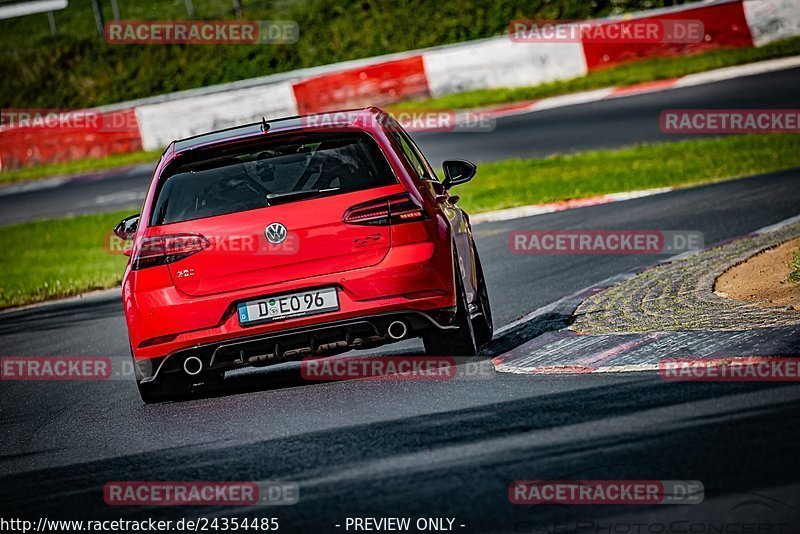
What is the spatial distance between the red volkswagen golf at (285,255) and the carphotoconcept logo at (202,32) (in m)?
27.7

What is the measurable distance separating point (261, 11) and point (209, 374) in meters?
29.7

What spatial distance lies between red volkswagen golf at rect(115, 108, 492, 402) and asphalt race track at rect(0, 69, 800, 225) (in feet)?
41.6

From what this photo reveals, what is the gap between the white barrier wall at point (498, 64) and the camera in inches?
1087

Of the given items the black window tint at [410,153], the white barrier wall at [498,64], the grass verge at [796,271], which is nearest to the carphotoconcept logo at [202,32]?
the white barrier wall at [498,64]

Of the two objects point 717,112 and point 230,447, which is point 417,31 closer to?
point 717,112

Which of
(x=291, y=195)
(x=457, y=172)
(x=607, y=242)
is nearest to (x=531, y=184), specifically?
(x=607, y=242)

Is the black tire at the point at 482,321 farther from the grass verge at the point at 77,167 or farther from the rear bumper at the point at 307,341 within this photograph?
the grass verge at the point at 77,167

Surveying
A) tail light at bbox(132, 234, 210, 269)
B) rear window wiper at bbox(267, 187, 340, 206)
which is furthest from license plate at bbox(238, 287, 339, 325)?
rear window wiper at bbox(267, 187, 340, 206)

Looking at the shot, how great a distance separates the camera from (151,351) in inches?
327

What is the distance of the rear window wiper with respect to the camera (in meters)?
8.18

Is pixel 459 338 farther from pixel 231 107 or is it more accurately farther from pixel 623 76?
pixel 231 107

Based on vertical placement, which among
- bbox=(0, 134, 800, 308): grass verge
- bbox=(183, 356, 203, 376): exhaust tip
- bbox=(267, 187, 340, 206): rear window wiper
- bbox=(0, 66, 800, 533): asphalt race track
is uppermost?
bbox=(267, 187, 340, 206): rear window wiper

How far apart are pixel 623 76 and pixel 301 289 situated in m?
19.5

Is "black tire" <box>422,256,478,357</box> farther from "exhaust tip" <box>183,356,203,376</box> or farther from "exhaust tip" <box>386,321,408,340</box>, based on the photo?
"exhaust tip" <box>183,356,203,376</box>
